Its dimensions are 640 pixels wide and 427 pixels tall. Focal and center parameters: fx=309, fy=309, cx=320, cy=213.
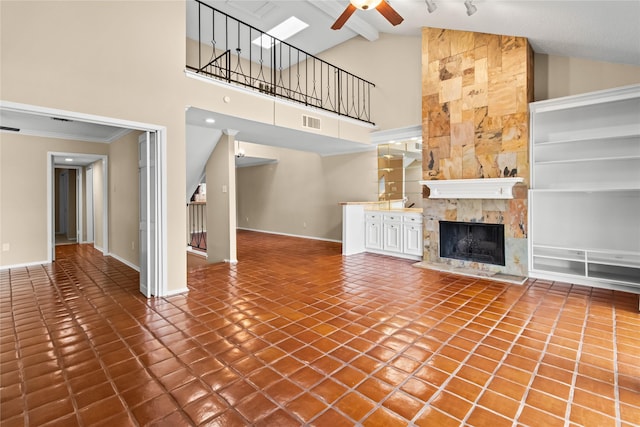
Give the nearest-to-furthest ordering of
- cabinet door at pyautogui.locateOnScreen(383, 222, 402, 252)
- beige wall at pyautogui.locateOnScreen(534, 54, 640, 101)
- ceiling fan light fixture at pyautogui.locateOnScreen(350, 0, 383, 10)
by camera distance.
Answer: ceiling fan light fixture at pyautogui.locateOnScreen(350, 0, 383, 10), beige wall at pyautogui.locateOnScreen(534, 54, 640, 101), cabinet door at pyautogui.locateOnScreen(383, 222, 402, 252)

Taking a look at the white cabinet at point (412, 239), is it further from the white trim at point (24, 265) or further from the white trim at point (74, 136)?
the white trim at point (24, 265)

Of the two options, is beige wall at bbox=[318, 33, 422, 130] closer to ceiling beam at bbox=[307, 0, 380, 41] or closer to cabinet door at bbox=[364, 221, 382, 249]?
ceiling beam at bbox=[307, 0, 380, 41]

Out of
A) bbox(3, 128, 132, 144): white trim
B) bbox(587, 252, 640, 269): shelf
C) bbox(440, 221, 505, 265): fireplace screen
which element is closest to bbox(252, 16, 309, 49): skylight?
bbox(3, 128, 132, 144): white trim

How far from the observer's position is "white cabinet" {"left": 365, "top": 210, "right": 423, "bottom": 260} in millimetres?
6047

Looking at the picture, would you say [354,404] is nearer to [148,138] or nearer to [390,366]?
[390,366]

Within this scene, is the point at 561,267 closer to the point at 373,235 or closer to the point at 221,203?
the point at 373,235

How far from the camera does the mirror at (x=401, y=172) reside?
674 centimetres

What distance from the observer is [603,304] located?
11.7ft

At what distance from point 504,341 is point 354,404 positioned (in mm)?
1615

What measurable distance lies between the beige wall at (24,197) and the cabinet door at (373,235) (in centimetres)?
637

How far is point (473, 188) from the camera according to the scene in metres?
5.03

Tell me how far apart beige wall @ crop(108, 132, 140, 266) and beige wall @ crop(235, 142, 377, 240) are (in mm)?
1470

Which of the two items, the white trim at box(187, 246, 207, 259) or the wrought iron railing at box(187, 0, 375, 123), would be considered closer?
the wrought iron railing at box(187, 0, 375, 123)

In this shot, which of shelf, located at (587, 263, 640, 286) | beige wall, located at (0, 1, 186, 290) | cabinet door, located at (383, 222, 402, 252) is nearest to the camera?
beige wall, located at (0, 1, 186, 290)
